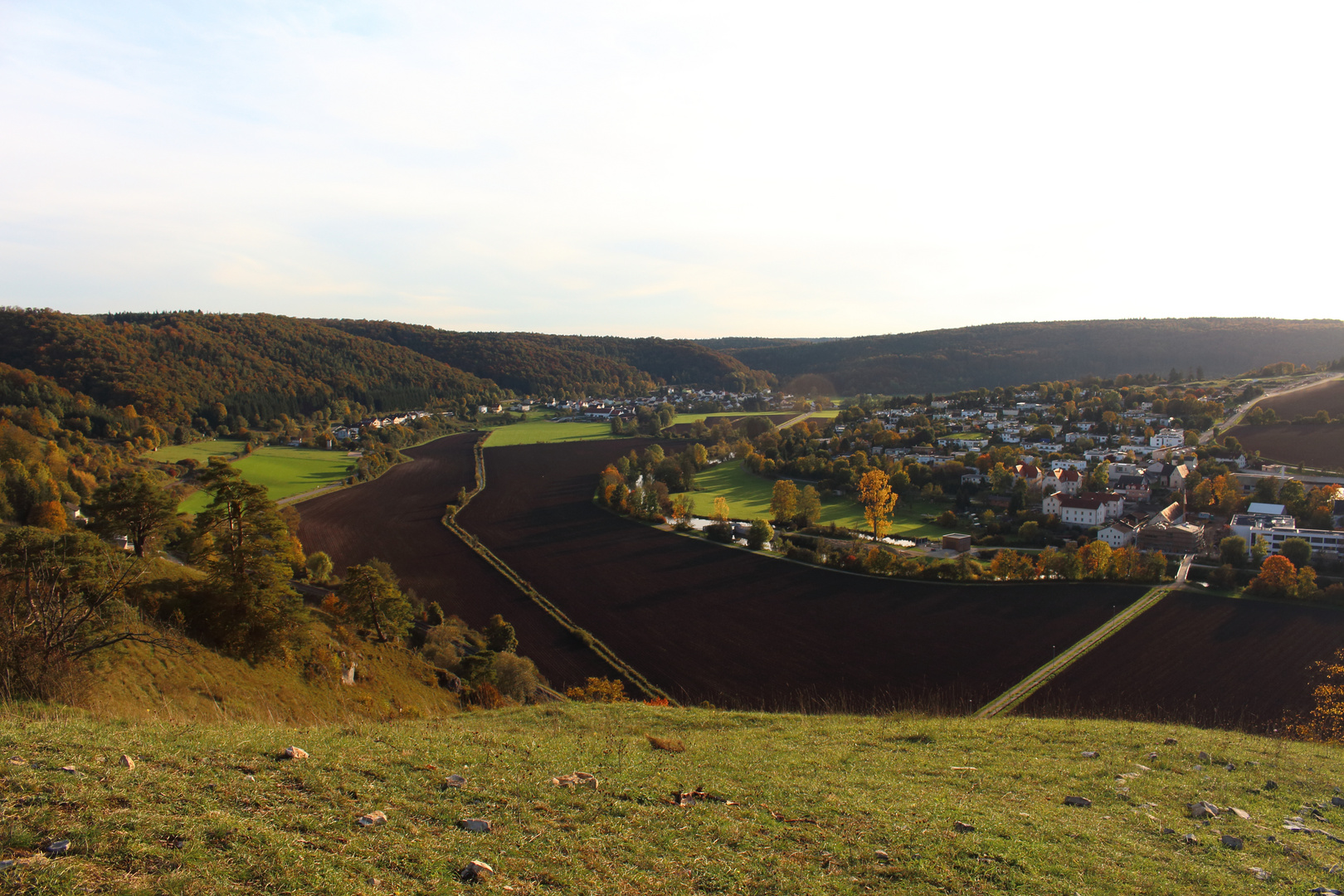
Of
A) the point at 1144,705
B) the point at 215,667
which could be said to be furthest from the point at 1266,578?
the point at 215,667

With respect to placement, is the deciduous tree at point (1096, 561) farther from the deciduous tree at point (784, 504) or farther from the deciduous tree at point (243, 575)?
the deciduous tree at point (243, 575)

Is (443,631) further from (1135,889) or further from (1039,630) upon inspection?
(1039,630)

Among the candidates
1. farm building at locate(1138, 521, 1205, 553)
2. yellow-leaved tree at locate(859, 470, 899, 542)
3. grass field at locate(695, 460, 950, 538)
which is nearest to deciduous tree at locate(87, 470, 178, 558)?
grass field at locate(695, 460, 950, 538)

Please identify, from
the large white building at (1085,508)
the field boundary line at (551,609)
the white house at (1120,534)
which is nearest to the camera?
the field boundary line at (551,609)

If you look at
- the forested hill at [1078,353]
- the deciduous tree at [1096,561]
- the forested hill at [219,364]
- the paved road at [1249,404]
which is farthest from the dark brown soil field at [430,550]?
the forested hill at [1078,353]

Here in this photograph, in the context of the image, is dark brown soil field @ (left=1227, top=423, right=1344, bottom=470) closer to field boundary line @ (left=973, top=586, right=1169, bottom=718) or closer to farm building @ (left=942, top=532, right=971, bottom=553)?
farm building @ (left=942, top=532, right=971, bottom=553)

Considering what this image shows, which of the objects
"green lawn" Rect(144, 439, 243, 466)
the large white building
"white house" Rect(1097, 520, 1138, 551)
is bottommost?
"white house" Rect(1097, 520, 1138, 551)
